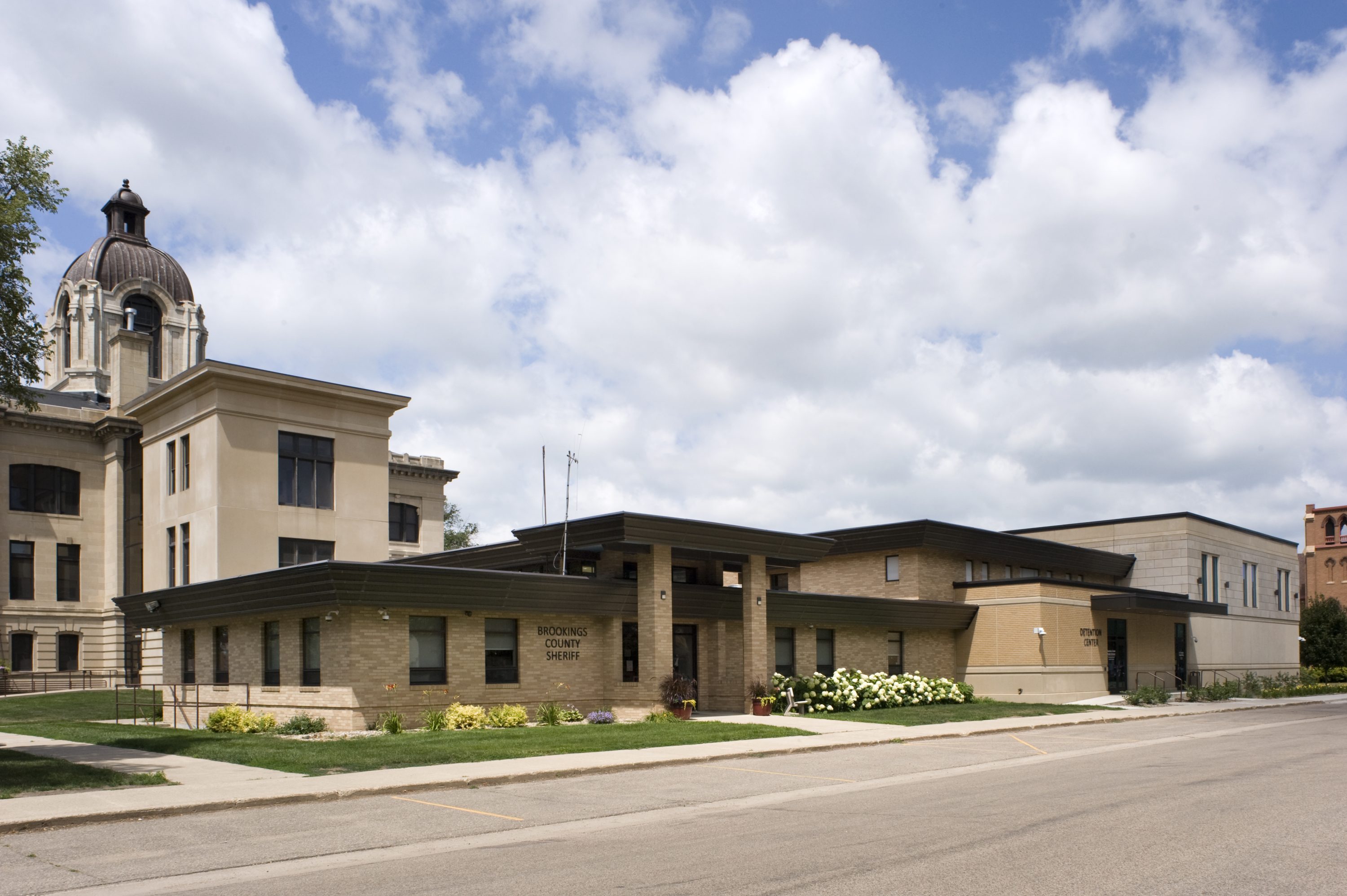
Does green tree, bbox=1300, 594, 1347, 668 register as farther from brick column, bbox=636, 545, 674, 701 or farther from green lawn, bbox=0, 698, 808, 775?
green lawn, bbox=0, 698, 808, 775

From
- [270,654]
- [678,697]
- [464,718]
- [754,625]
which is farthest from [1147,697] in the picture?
[270,654]

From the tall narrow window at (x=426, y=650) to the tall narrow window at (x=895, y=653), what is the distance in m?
18.0

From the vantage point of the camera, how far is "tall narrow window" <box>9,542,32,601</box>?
1987 inches

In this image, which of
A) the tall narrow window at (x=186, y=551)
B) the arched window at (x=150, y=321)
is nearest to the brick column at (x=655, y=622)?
the tall narrow window at (x=186, y=551)

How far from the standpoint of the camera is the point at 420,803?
570 inches

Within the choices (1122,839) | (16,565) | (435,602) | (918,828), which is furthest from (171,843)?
(16,565)

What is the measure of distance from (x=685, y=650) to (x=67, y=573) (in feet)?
113

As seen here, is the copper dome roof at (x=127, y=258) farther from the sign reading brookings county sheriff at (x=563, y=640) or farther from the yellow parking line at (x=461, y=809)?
the yellow parking line at (x=461, y=809)

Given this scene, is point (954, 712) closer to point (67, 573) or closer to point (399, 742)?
point (399, 742)

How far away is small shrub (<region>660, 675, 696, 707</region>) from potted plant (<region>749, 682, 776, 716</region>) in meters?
2.39

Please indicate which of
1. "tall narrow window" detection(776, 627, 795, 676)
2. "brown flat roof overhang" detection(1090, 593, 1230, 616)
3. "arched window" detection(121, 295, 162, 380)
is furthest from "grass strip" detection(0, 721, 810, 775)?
"arched window" detection(121, 295, 162, 380)

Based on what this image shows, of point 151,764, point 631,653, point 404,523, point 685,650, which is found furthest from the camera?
point 404,523

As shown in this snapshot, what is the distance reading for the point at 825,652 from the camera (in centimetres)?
3647

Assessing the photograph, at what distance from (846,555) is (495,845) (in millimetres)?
33206
